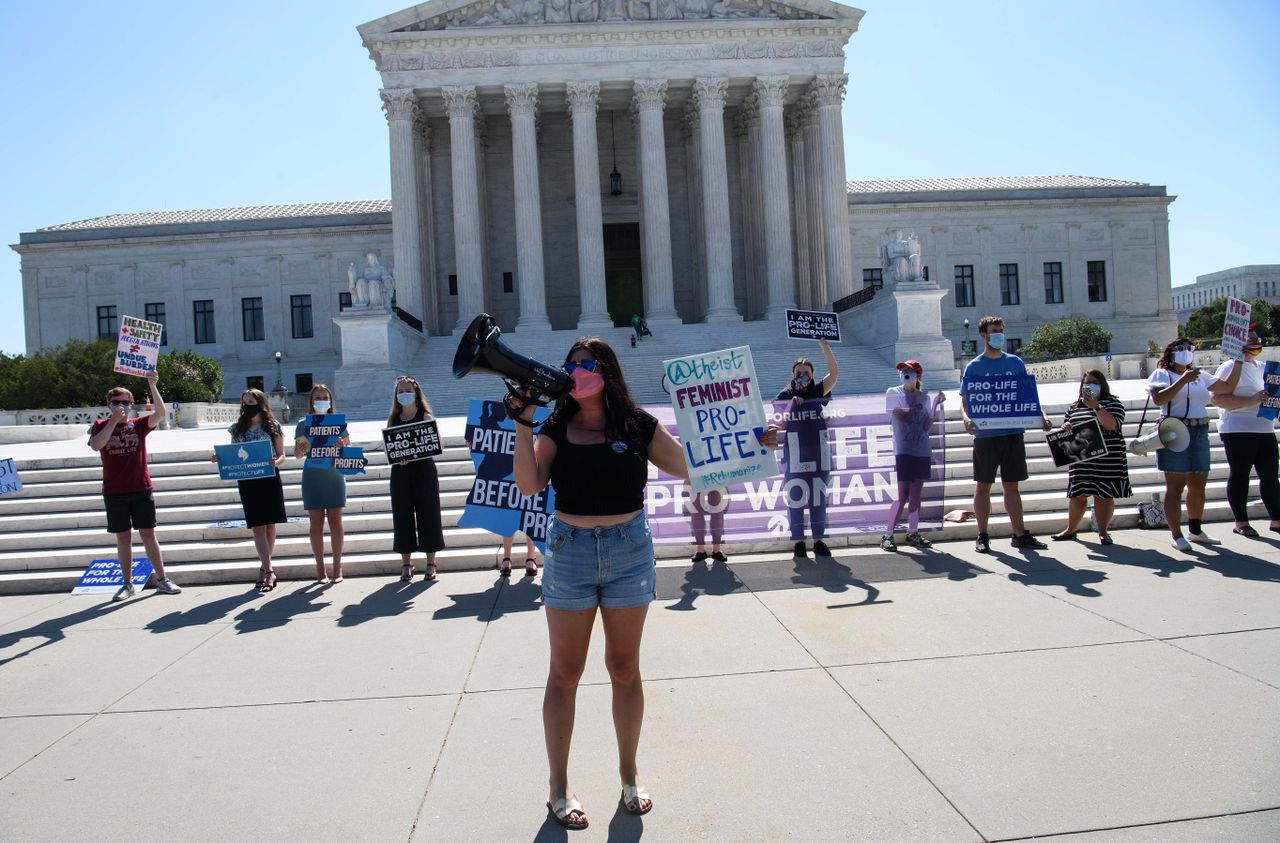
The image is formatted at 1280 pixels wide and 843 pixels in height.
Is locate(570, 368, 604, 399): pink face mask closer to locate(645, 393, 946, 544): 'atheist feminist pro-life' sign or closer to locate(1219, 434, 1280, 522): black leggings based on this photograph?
locate(645, 393, 946, 544): 'atheist feminist pro-life' sign

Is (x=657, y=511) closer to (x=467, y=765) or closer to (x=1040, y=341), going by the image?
(x=467, y=765)

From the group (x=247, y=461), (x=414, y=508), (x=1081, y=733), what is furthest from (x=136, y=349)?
(x=1081, y=733)

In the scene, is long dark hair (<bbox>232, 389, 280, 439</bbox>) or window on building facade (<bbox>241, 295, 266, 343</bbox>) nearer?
long dark hair (<bbox>232, 389, 280, 439</bbox>)

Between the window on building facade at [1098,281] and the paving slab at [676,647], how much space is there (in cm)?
5401

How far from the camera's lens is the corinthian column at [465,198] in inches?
1351

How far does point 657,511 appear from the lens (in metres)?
9.27

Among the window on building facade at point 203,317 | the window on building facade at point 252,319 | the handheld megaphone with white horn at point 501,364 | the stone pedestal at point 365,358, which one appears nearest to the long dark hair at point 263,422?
the handheld megaphone with white horn at point 501,364

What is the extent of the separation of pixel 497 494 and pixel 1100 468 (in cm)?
628

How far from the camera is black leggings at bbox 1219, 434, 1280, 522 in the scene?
9.06 meters

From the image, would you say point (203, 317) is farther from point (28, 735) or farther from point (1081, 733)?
point (1081, 733)

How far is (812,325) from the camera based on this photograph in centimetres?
923

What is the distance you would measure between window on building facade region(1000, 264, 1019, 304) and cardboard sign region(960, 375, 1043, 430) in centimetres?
4743

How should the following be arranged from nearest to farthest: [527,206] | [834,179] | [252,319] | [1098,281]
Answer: [527,206], [834,179], [252,319], [1098,281]

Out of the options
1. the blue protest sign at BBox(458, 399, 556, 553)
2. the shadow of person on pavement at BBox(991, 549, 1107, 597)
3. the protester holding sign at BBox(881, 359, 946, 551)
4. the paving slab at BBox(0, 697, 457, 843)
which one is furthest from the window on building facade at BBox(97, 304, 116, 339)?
the shadow of person on pavement at BBox(991, 549, 1107, 597)
